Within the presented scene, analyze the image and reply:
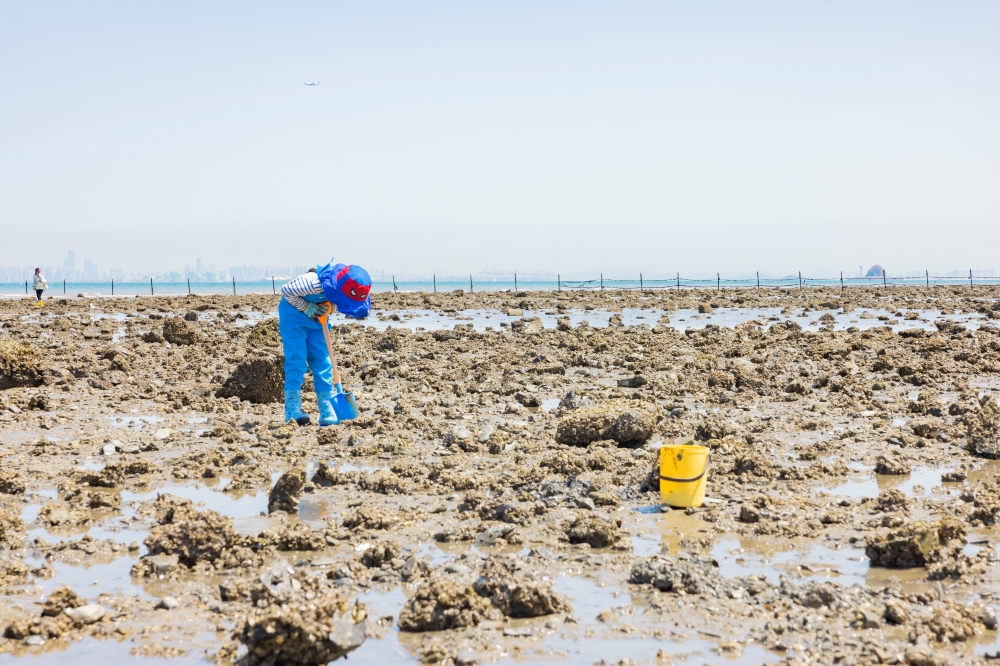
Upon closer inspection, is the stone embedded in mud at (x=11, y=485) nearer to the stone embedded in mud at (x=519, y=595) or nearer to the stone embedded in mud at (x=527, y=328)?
the stone embedded in mud at (x=519, y=595)

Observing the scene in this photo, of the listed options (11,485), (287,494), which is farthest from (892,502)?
(11,485)

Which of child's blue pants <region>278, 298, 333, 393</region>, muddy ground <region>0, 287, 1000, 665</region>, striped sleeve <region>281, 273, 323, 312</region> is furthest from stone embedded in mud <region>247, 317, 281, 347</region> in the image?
striped sleeve <region>281, 273, 323, 312</region>

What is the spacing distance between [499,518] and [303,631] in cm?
271

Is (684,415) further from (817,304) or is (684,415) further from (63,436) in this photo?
(817,304)

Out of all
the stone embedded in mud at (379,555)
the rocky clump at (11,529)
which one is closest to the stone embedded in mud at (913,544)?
the stone embedded in mud at (379,555)

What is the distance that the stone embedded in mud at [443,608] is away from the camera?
190 inches

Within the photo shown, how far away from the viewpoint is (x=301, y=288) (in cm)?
1002

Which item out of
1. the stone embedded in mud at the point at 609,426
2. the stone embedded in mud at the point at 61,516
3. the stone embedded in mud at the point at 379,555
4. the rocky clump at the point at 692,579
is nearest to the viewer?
the rocky clump at the point at 692,579

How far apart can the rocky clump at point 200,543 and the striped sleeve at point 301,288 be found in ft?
13.9

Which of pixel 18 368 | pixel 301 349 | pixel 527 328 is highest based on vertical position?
pixel 301 349

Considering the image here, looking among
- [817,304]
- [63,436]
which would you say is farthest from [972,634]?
[817,304]

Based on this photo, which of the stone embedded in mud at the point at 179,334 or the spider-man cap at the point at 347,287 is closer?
the spider-man cap at the point at 347,287

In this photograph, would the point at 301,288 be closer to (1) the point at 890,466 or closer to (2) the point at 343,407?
(2) the point at 343,407

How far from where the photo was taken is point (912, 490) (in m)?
7.70
